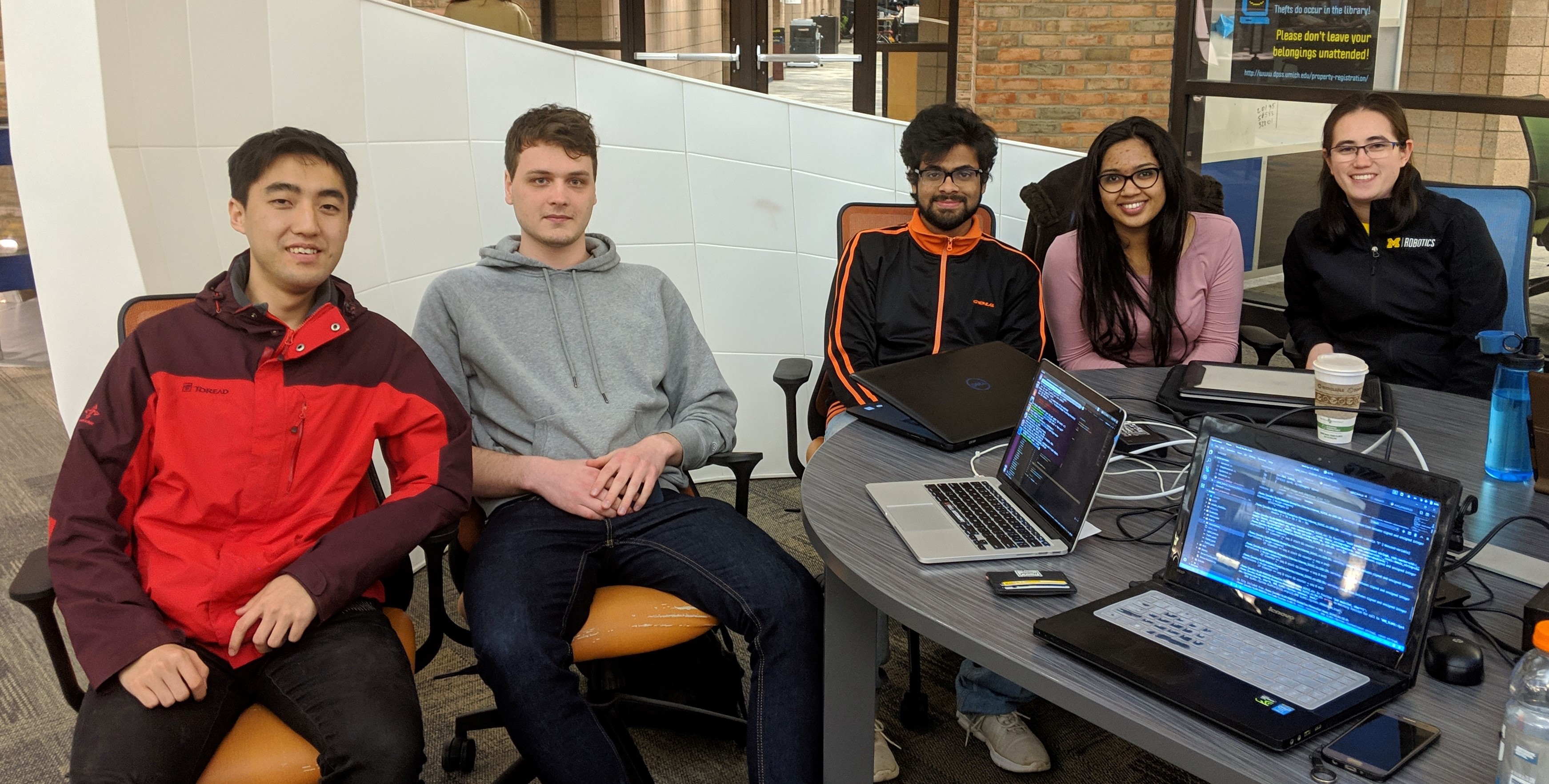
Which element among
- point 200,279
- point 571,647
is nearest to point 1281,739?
point 571,647

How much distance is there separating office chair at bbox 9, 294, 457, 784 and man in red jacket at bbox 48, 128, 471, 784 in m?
0.02

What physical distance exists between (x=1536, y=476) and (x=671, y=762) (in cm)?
155

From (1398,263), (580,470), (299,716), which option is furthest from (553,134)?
(1398,263)

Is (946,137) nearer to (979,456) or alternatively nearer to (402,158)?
(979,456)

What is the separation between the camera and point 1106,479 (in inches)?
69.4

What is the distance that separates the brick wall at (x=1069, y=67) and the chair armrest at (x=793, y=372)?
347cm

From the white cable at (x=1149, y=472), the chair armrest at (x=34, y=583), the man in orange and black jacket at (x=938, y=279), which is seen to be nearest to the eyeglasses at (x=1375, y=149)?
the man in orange and black jacket at (x=938, y=279)

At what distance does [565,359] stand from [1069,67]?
165 inches

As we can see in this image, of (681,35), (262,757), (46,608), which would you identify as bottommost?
(262,757)

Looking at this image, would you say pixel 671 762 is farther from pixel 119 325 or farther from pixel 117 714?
pixel 119 325

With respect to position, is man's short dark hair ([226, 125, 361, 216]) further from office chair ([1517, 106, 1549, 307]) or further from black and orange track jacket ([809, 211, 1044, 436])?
office chair ([1517, 106, 1549, 307])

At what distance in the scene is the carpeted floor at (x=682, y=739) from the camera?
2.14 m

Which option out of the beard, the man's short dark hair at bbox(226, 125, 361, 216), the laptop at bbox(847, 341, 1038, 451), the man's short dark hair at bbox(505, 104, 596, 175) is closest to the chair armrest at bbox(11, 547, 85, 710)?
the man's short dark hair at bbox(226, 125, 361, 216)

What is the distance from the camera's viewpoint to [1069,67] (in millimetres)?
5566
